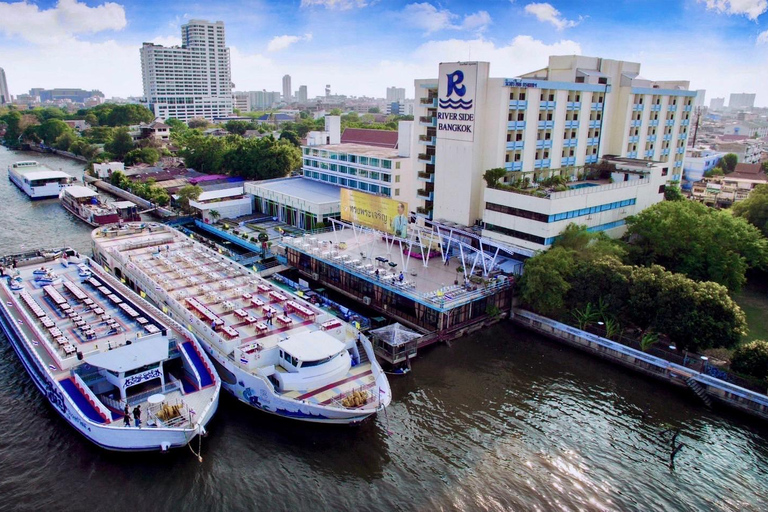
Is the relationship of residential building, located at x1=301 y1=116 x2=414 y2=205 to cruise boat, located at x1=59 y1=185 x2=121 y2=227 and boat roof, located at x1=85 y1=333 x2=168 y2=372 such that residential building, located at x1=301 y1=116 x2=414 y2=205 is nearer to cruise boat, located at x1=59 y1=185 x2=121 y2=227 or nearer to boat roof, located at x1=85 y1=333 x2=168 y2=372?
cruise boat, located at x1=59 y1=185 x2=121 y2=227

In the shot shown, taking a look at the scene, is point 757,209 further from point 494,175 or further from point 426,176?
point 426,176

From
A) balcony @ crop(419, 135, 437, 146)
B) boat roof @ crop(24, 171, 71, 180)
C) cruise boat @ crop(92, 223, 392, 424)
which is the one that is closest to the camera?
cruise boat @ crop(92, 223, 392, 424)

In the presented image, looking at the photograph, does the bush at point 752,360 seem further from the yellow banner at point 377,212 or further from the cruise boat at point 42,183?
the cruise boat at point 42,183

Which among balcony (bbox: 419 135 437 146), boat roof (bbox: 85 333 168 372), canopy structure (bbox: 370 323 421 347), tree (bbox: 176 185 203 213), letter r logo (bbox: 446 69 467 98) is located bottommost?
canopy structure (bbox: 370 323 421 347)

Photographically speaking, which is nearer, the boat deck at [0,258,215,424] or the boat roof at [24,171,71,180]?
the boat deck at [0,258,215,424]

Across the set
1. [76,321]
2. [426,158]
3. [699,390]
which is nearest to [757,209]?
[699,390]

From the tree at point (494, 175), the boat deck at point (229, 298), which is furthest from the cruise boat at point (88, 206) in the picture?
the tree at point (494, 175)

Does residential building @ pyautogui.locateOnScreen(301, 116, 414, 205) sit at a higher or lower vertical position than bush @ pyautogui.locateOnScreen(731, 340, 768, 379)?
higher

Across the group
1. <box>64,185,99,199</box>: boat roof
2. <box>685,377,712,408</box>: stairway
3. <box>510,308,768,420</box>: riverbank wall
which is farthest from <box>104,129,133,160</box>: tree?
<box>685,377,712,408</box>: stairway
